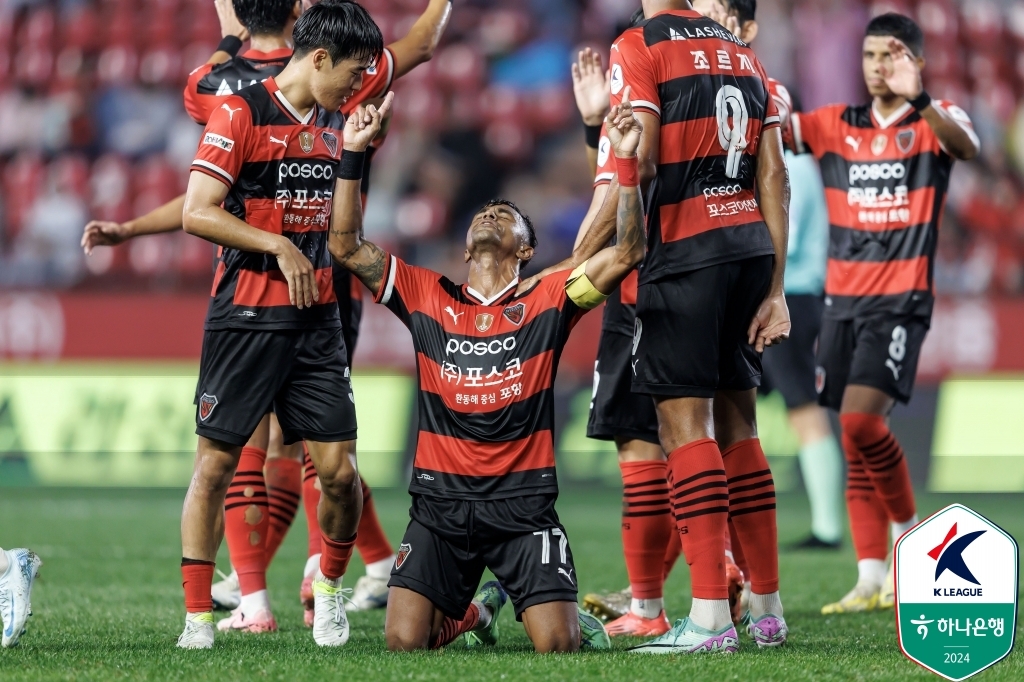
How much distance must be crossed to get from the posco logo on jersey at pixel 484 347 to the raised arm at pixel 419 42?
166cm

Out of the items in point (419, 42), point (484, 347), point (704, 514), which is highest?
point (419, 42)

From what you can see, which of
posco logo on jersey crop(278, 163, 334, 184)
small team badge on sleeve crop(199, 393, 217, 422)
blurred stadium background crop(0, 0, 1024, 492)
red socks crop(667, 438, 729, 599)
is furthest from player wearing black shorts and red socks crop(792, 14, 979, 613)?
blurred stadium background crop(0, 0, 1024, 492)

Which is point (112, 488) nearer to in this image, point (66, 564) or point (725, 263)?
point (66, 564)

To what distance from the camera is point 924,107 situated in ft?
18.1

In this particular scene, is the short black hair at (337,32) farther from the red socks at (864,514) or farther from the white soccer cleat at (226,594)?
the red socks at (864,514)

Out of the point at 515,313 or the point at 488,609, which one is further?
the point at 488,609

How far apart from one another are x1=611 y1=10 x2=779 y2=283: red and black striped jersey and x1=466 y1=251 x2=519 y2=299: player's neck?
0.50m

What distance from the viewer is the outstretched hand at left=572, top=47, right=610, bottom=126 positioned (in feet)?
17.1

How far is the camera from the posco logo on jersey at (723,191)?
14.2ft

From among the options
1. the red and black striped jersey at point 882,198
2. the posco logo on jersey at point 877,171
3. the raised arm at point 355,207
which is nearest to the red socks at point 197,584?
the raised arm at point 355,207

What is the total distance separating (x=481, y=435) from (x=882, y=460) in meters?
2.30

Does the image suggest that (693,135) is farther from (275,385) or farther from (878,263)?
(878,263)

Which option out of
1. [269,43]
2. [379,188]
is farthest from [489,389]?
[379,188]

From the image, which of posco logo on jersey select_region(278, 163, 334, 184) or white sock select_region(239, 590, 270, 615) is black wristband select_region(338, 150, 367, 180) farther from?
white sock select_region(239, 590, 270, 615)
